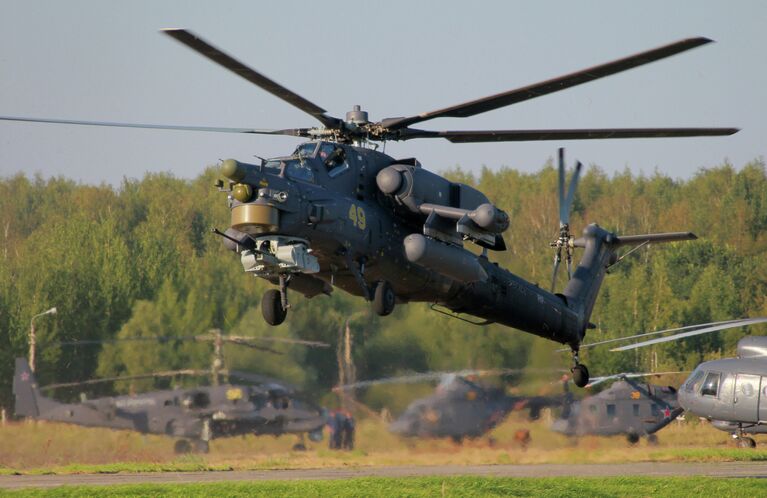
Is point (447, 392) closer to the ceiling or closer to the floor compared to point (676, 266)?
closer to the floor

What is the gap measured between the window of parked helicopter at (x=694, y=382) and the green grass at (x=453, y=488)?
26.4 ft

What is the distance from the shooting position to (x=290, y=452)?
100 ft

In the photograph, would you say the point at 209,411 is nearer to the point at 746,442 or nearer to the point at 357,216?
the point at 746,442

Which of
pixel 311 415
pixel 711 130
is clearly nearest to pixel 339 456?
pixel 311 415

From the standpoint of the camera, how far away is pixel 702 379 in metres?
29.5

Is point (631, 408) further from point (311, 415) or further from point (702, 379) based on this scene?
point (311, 415)

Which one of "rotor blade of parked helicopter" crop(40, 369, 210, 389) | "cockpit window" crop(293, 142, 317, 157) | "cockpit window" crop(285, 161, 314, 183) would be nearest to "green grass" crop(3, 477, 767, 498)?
"cockpit window" crop(285, 161, 314, 183)

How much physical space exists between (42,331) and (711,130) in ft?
80.7

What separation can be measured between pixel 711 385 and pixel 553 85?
14.6m

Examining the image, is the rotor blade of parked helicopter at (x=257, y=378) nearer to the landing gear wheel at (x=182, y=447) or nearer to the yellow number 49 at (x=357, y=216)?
the landing gear wheel at (x=182, y=447)

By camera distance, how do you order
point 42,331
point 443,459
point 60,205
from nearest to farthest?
1. point 443,459
2. point 42,331
3. point 60,205

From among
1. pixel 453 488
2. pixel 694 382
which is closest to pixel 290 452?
pixel 694 382

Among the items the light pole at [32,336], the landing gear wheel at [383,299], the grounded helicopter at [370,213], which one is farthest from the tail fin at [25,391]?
the landing gear wheel at [383,299]

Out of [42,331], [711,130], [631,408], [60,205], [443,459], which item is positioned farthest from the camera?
[60,205]
